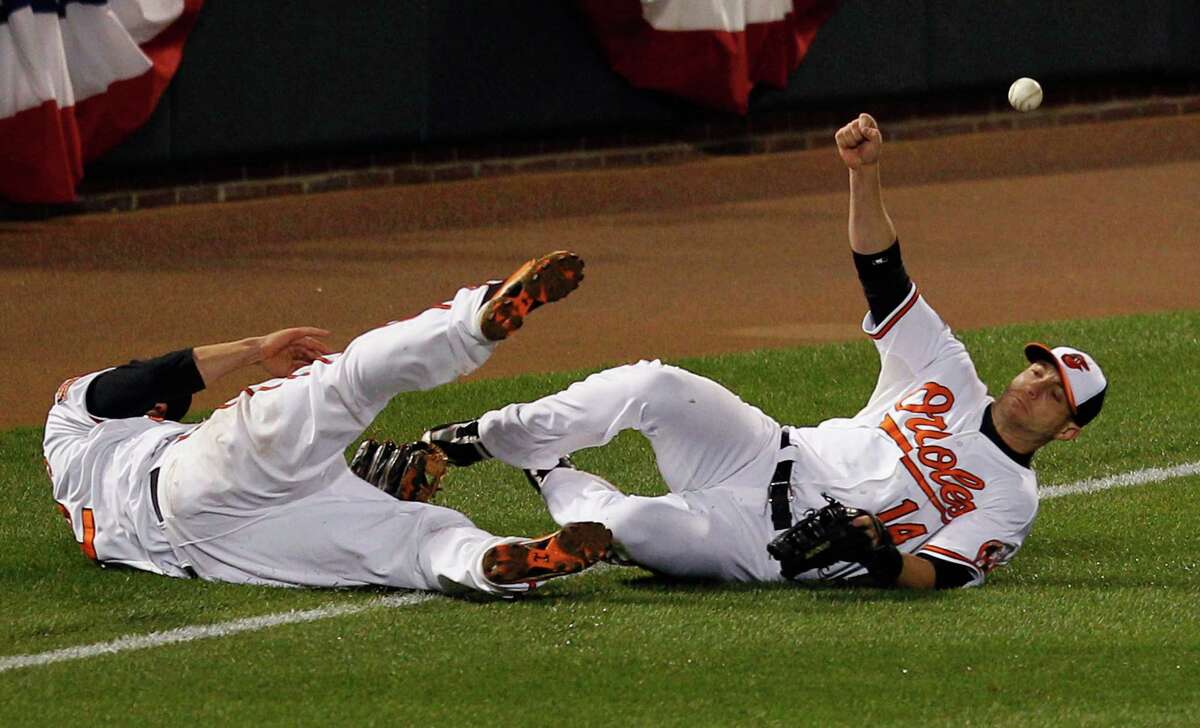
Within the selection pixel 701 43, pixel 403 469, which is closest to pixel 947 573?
pixel 403 469

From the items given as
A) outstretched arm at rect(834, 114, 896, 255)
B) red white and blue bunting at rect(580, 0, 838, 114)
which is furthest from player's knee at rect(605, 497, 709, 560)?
red white and blue bunting at rect(580, 0, 838, 114)

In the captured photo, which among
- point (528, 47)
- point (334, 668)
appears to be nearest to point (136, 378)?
point (334, 668)

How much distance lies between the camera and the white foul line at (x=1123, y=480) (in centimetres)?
634

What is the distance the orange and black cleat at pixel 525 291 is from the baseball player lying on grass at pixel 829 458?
0.48 m

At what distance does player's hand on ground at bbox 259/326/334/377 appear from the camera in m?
5.47

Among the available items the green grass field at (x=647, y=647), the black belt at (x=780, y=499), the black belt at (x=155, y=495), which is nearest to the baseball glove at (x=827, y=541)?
the green grass field at (x=647, y=647)

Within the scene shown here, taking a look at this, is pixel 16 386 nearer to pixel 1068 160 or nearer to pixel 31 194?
pixel 31 194

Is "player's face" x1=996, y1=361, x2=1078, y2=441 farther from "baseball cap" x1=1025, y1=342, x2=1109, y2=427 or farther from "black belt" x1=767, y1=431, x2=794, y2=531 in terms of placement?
"black belt" x1=767, y1=431, x2=794, y2=531

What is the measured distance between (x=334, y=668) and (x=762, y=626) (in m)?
1.00

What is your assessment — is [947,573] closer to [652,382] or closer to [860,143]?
[652,382]

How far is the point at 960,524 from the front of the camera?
5.09 metres

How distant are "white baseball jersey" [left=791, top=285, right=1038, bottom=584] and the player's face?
0.32 feet

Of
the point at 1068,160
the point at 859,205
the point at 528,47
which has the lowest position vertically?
the point at 1068,160

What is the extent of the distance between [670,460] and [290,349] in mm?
1084
